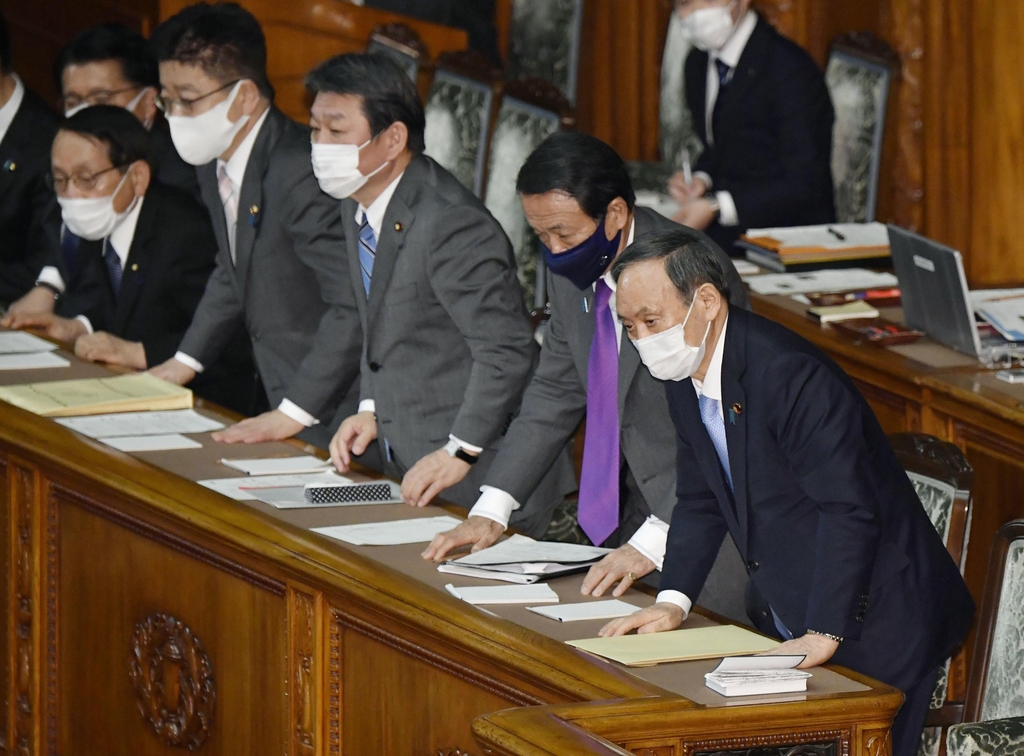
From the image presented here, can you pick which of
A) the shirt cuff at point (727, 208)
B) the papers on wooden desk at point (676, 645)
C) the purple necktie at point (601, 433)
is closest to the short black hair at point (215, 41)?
the purple necktie at point (601, 433)

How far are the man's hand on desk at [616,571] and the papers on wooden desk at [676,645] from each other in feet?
0.73

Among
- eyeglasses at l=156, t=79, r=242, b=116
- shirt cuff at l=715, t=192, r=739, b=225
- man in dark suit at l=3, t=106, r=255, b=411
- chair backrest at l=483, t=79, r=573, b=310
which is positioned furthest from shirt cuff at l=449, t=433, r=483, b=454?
shirt cuff at l=715, t=192, r=739, b=225

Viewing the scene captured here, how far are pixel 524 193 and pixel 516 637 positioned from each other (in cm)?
93

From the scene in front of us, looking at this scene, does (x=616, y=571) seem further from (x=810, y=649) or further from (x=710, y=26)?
(x=710, y=26)

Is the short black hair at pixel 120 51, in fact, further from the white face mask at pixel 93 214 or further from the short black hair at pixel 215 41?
the short black hair at pixel 215 41

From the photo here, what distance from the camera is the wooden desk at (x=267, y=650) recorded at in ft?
7.63

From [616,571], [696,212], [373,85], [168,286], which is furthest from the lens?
[696,212]

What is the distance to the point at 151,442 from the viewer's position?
368 centimetres

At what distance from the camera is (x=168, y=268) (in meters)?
4.50

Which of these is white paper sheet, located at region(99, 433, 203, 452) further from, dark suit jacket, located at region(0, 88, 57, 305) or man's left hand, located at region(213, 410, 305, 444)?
dark suit jacket, located at region(0, 88, 57, 305)

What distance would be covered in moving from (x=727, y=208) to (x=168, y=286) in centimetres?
196

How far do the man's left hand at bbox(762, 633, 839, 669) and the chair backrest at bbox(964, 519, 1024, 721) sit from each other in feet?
1.86

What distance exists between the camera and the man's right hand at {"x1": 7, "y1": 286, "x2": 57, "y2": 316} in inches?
195

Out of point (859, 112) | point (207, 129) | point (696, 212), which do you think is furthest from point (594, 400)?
point (859, 112)
